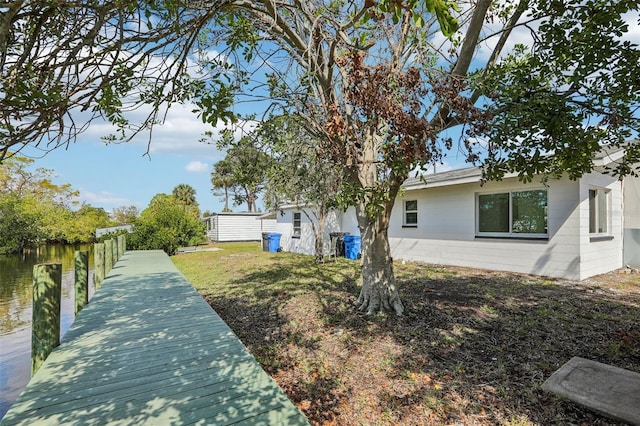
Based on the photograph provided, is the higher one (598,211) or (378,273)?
(598,211)

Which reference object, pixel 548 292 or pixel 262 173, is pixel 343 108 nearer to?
pixel 262 173

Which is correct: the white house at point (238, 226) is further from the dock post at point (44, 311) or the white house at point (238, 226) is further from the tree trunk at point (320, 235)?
the dock post at point (44, 311)

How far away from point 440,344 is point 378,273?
166 centimetres

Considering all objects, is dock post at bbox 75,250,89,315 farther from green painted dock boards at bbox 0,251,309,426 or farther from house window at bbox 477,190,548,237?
house window at bbox 477,190,548,237

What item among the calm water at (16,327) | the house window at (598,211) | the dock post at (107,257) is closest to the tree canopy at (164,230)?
the calm water at (16,327)

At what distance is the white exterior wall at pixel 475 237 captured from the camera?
8508 mm

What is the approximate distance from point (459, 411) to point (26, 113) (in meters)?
4.20

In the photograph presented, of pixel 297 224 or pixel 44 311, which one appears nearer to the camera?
pixel 44 311

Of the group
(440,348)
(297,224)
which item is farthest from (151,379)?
(297,224)

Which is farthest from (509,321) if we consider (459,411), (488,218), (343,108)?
(488,218)

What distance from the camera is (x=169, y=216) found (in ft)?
61.7

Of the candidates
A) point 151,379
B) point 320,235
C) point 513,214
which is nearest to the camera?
point 151,379

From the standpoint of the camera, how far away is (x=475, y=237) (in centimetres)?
1070

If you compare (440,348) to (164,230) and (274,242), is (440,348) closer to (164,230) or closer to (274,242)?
(274,242)
